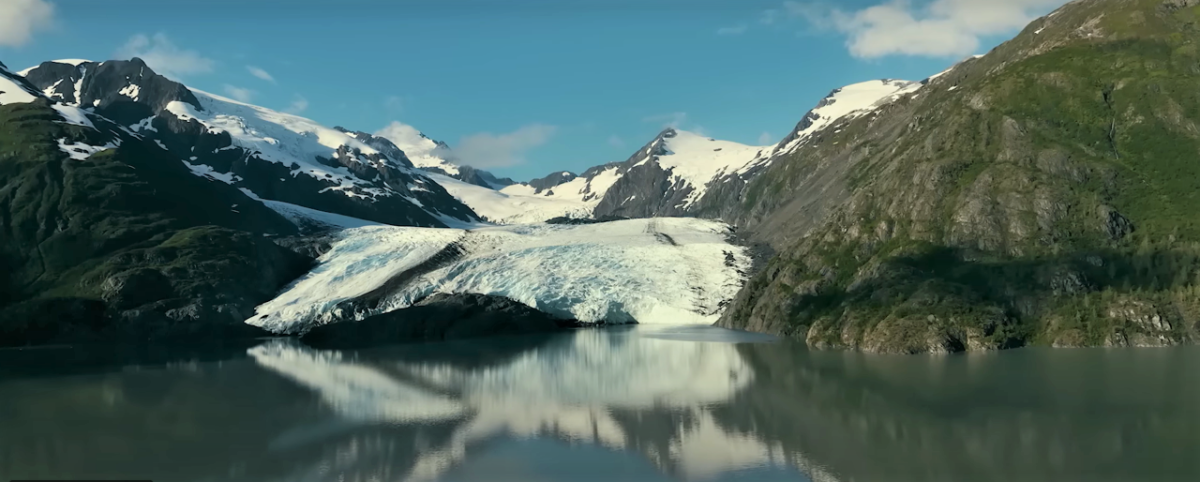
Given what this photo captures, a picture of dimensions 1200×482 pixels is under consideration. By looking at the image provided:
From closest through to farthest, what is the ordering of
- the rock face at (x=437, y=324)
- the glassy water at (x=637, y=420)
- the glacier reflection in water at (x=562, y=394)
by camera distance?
A: the glassy water at (x=637, y=420) → the glacier reflection in water at (x=562, y=394) → the rock face at (x=437, y=324)

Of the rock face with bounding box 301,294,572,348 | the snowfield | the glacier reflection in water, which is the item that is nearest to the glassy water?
the glacier reflection in water

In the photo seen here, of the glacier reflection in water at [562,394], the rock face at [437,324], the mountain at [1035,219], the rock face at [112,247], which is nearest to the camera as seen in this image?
the glacier reflection in water at [562,394]

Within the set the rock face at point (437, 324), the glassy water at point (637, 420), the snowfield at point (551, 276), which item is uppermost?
the snowfield at point (551, 276)

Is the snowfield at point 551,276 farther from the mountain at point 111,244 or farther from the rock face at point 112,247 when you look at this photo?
the rock face at point 112,247

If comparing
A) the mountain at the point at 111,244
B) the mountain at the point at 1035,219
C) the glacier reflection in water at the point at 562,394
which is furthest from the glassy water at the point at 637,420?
the mountain at the point at 111,244

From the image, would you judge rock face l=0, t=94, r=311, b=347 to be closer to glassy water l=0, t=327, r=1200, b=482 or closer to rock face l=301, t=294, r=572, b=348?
rock face l=301, t=294, r=572, b=348

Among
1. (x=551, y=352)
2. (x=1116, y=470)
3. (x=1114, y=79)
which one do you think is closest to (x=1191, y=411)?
(x=1116, y=470)
